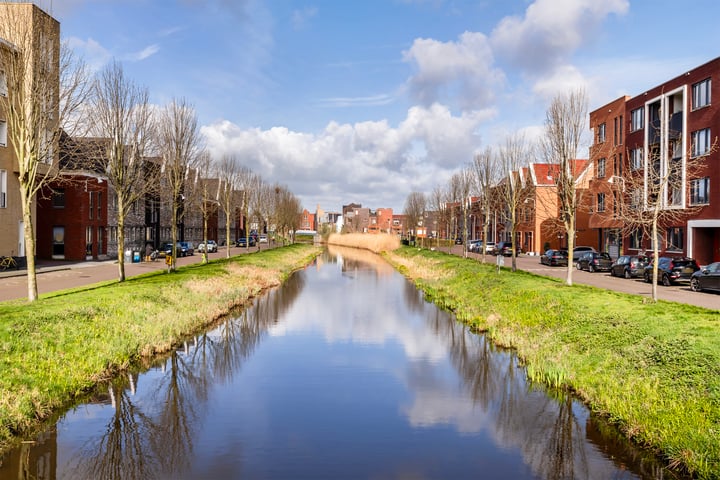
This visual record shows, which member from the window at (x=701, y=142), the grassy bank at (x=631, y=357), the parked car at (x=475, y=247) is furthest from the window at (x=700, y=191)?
the parked car at (x=475, y=247)

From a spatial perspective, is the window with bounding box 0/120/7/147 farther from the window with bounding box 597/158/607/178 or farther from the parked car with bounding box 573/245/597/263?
the window with bounding box 597/158/607/178

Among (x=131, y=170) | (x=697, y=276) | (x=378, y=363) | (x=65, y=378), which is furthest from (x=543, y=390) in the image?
(x=131, y=170)

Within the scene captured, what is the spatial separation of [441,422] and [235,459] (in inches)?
162

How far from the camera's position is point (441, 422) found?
11383 millimetres

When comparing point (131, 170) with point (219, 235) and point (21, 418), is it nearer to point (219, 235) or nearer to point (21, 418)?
A: point (21, 418)

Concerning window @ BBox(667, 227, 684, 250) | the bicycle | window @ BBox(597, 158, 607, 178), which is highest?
window @ BBox(597, 158, 607, 178)

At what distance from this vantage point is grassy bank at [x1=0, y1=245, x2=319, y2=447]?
35.8 feet

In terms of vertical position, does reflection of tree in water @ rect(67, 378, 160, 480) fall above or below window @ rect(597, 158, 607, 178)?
below

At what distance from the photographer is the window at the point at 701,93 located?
3672cm

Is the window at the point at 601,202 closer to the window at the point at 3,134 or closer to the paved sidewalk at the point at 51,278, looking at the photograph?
the paved sidewalk at the point at 51,278

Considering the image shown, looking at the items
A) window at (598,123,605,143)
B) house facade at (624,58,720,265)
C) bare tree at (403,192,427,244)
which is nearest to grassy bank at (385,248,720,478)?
house facade at (624,58,720,265)

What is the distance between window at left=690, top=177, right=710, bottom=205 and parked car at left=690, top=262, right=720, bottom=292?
488 inches

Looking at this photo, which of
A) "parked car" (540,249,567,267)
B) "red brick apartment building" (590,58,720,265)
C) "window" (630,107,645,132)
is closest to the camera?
"red brick apartment building" (590,58,720,265)

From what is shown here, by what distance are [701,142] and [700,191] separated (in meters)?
3.14
